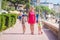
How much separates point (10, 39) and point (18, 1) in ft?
97.5

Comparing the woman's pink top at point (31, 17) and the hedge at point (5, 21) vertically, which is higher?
the woman's pink top at point (31, 17)

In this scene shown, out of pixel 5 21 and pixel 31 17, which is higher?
pixel 31 17

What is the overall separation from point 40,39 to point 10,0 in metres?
28.6

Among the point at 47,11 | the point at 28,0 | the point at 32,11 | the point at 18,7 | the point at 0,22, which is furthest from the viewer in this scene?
the point at 47,11

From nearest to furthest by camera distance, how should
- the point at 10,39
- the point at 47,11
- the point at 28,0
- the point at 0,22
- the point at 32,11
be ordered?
the point at 10,39, the point at 32,11, the point at 0,22, the point at 28,0, the point at 47,11

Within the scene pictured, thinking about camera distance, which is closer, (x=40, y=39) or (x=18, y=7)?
(x=40, y=39)

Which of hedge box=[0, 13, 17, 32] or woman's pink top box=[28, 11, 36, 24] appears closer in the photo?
woman's pink top box=[28, 11, 36, 24]

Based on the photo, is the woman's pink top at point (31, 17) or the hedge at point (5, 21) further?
the hedge at point (5, 21)

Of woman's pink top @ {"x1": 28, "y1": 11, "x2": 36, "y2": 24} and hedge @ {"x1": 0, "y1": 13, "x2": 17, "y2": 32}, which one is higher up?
woman's pink top @ {"x1": 28, "y1": 11, "x2": 36, "y2": 24}

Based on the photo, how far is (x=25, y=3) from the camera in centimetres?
3741

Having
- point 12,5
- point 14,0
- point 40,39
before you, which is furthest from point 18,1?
point 40,39

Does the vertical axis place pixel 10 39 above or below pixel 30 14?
below

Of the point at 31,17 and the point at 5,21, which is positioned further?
the point at 5,21

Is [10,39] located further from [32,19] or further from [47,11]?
[47,11]
